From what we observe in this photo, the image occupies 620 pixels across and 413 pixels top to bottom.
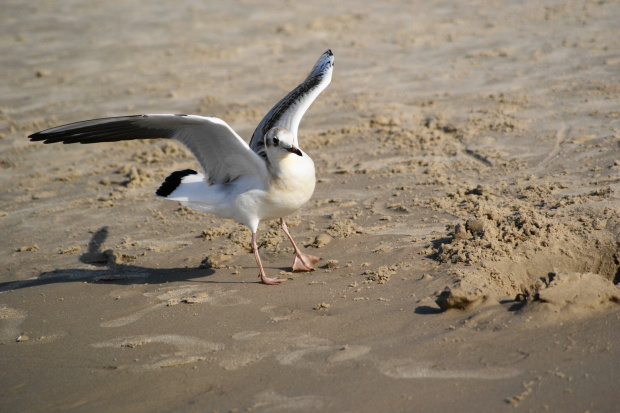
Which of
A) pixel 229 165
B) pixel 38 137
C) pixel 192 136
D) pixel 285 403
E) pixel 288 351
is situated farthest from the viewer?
pixel 229 165

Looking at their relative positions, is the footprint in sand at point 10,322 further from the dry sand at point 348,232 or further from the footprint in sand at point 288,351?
the footprint in sand at point 288,351

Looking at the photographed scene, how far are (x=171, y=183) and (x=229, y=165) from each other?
67 centimetres

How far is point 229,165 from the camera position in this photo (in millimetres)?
5422

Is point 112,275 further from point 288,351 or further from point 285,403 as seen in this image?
point 285,403

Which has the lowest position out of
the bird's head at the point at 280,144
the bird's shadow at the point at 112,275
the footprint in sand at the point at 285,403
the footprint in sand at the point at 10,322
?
the footprint in sand at the point at 10,322

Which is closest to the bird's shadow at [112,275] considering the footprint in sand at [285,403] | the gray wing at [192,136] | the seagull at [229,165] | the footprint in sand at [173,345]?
the seagull at [229,165]

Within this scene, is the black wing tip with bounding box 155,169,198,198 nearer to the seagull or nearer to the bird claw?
the seagull

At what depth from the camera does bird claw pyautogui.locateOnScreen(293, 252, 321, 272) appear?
5281 millimetres

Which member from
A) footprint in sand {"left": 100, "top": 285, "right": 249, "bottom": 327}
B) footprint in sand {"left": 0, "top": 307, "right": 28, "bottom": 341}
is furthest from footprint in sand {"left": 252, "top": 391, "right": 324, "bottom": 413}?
footprint in sand {"left": 0, "top": 307, "right": 28, "bottom": 341}

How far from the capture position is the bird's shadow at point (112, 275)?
18.1 feet

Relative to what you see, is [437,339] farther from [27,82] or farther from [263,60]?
[27,82]

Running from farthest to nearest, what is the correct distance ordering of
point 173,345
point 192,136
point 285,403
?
point 192,136
point 173,345
point 285,403

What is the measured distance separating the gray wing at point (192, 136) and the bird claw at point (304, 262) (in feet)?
2.59

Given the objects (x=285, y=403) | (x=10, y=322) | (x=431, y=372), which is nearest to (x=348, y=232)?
(x=431, y=372)
